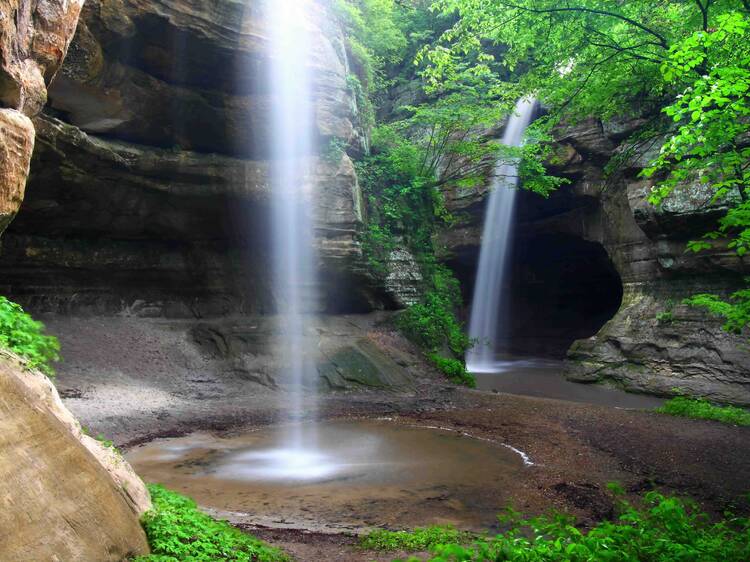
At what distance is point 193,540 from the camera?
3.86m

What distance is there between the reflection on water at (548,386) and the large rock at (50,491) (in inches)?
529

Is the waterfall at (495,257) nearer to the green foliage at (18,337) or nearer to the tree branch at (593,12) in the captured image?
the tree branch at (593,12)

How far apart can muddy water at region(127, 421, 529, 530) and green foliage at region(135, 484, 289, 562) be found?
38.7 inches

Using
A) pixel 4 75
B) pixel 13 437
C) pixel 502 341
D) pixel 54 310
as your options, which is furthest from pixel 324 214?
A: pixel 502 341

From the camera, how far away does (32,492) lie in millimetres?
3166

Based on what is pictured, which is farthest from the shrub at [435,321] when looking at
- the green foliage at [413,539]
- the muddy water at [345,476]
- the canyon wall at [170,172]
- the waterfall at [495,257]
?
the green foliage at [413,539]

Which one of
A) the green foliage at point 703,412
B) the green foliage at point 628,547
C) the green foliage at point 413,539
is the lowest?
the green foliage at point 703,412

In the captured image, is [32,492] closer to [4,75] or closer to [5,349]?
[5,349]

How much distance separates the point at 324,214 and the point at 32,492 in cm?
1216

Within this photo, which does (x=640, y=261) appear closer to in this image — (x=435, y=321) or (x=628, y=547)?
(x=435, y=321)

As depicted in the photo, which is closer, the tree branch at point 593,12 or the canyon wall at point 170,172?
the tree branch at point 593,12

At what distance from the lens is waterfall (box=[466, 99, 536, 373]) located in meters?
20.9

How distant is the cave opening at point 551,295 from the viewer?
27266mm

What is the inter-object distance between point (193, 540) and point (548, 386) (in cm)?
1547
